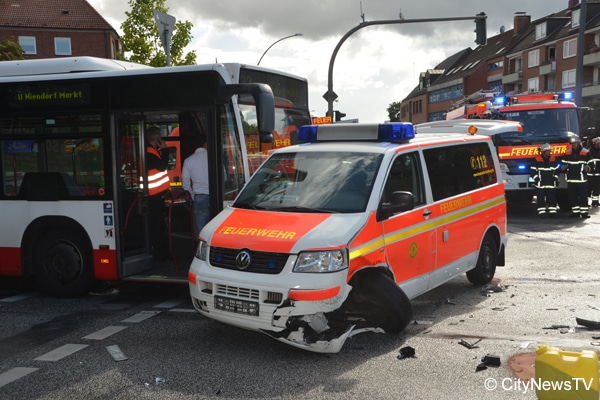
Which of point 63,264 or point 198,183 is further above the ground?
point 198,183

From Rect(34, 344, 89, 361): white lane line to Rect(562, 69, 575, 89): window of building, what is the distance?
177ft

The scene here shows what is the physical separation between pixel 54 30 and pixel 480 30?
4414 cm

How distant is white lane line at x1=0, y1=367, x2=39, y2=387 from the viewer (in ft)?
17.0

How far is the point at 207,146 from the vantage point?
25.3 feet

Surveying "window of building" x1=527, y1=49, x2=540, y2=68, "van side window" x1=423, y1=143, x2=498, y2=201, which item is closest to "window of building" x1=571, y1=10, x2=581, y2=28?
"window of building" x1=527, y1=49, x2=540, y2=68

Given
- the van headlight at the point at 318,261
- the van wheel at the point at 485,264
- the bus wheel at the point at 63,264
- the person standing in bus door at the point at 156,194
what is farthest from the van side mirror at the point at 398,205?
the bus wheel at the point at 63,264

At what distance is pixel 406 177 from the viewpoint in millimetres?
6582

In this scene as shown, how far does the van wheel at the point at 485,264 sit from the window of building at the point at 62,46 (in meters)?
52.2

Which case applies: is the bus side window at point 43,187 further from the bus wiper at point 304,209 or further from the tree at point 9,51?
the tree at point 9,51

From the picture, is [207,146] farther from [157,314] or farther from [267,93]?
[157,314]

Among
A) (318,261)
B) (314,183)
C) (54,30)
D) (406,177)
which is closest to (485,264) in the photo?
(406,177)

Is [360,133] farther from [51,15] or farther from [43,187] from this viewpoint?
[51,15]

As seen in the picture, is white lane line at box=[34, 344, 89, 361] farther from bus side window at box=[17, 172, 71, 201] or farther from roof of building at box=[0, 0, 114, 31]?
roof of building at box=[0, 0, 114, 31]

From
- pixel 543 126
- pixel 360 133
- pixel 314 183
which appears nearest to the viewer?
pixel 314 183
